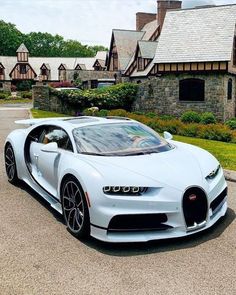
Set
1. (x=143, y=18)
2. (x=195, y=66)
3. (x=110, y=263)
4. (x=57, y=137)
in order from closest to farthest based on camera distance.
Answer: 1. (x=110, y=263)
2. (x=57, y=137)
3. (x=195, y=66)
4. (x=143, y=18)

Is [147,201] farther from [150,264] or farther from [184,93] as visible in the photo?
[184,93]

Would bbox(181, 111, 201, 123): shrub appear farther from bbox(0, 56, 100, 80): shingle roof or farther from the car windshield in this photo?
bbox(0, 56, 100, 80): shingle roof

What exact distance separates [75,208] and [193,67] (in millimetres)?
21413

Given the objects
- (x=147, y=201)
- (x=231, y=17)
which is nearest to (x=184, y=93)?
(x=231, y=17)

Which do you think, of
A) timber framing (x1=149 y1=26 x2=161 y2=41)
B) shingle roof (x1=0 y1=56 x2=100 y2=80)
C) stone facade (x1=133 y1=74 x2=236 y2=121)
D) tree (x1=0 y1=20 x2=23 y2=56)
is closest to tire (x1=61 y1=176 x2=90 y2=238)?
stone facade (x1=133 y1=74 x2=236 y2=121)

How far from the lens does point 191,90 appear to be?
82.4 feet

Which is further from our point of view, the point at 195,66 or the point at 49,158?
the point at 195,66

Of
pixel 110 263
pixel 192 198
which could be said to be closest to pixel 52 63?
pixel 192 198

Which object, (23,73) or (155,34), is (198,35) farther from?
(23,73)

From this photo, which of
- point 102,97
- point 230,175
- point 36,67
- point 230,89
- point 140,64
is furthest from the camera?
point 36,67

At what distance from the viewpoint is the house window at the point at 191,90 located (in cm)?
2466

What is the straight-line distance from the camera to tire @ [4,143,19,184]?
23.8ft

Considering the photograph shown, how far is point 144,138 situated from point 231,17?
71.7ft

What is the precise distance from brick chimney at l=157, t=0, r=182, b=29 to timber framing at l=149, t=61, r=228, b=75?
22.0 metres
